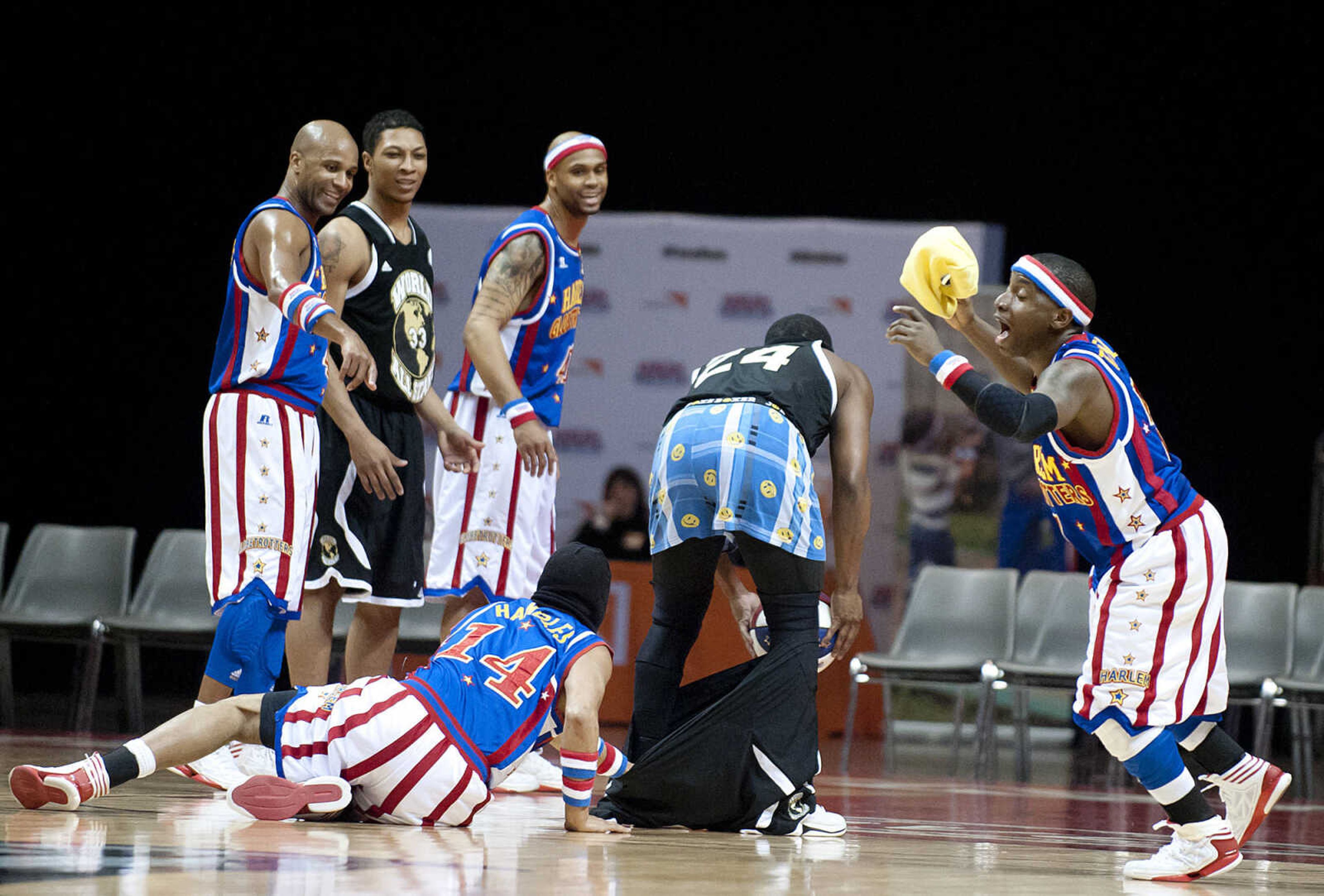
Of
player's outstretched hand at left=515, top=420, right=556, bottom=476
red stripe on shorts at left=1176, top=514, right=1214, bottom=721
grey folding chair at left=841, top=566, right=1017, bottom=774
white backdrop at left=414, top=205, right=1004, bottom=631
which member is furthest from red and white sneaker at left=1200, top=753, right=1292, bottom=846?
white backdrop at left=414, top=205, right=1004, bottom=631

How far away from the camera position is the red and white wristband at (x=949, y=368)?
3621mm

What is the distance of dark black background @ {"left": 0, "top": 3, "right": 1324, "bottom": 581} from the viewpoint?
32.3ft

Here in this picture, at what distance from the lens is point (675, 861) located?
10.2ft

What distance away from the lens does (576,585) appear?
3.88 m

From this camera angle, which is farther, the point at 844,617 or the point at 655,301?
the point at 655,301

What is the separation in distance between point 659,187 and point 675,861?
8018 millimetres

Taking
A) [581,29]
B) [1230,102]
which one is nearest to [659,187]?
[581,29]

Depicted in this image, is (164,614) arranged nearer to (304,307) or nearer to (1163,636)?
(304,307)

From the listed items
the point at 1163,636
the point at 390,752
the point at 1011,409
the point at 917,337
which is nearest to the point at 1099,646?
the point at 1163,636

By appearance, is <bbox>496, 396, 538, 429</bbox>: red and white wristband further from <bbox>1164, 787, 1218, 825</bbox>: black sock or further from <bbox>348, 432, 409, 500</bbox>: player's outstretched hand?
<bbox>1164, 787, 1218, 825</bbox>: black sock

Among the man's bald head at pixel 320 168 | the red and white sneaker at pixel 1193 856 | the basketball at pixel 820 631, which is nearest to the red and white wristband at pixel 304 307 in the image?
the man's bald head at pixel 320 168

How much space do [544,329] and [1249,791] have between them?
8.47ft

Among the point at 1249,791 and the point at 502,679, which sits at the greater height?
the point at 502,679

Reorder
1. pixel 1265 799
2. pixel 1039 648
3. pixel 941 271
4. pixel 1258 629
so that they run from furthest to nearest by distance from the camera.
A: pixel 1039 648
pixel 1258 629
pixel 941 271
pixel 1265 799
